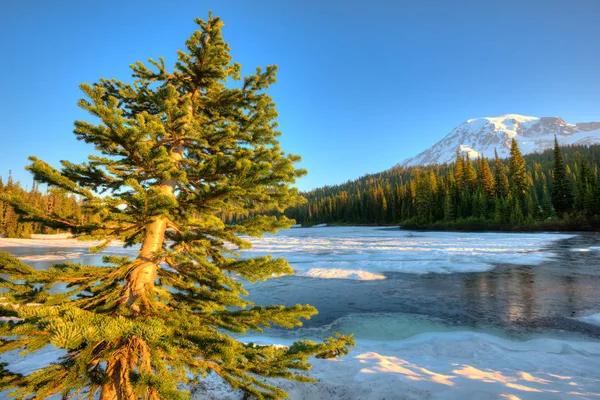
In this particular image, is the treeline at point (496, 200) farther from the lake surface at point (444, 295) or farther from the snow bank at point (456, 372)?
the snow bank at point (456, 372)

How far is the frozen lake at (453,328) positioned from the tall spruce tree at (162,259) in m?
2.83

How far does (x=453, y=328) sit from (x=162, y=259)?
10.1m

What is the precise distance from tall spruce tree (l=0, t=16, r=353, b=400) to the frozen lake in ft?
9.28

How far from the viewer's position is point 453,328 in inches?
378

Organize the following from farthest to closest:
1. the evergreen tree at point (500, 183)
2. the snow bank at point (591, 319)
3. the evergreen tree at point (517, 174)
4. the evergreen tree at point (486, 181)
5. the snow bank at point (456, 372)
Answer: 1. the evergreen tree at point (486, 181)
2. the evergreen tree at point (500, 183)
3. the evergreen tree at point (517, 174)
4. the snow bank at point (591, 319)
5. the snow bank at point (456, 372)

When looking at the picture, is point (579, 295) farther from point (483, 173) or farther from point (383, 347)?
point (483, 173)

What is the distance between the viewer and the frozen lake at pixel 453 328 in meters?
5.47

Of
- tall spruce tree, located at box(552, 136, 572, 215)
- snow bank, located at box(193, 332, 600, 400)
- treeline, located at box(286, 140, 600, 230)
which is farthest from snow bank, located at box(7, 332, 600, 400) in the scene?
tall spruce tree, located at box(552, 136, 572, 215)

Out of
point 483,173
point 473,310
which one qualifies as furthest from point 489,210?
point 473,310

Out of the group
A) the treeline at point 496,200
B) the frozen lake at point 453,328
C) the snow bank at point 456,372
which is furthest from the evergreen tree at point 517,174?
the snow bank at point 456,372

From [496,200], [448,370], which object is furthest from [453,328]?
[496,200]

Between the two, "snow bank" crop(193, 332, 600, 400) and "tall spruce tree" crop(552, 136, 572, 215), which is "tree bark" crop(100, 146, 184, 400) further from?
"tall spruce tree" crop(552, 136, 572, 215)

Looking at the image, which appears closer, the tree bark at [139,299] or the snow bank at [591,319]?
the tree bark at [139,299]

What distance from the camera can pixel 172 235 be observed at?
13.4 feet
